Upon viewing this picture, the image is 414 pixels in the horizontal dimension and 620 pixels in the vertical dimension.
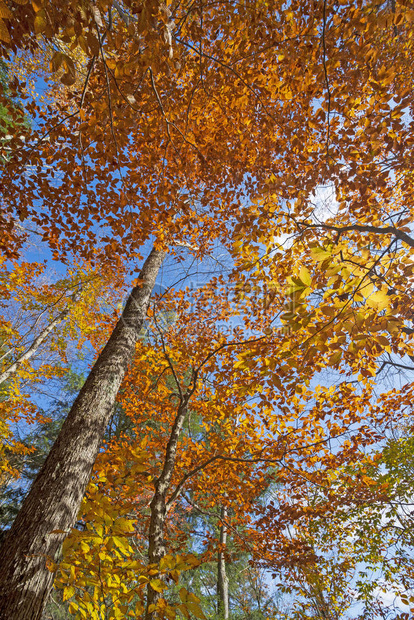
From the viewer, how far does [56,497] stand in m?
2.26

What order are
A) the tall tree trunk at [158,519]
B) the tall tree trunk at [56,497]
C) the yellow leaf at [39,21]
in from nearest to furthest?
the yellow leaf at [39,21], the tall tree trunk at [56,497], the tall tree trunk at [158,519]

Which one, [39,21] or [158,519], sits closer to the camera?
[39,21]

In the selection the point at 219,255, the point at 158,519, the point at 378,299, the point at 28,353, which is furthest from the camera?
the point at 28,353

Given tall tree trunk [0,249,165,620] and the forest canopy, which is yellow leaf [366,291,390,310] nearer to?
the forest canopy

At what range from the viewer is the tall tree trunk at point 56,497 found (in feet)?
5.98

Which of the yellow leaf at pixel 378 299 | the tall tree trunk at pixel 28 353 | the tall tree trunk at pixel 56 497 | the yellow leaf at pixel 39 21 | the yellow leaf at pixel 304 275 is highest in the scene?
the tall tree trunk at pixel 28 353

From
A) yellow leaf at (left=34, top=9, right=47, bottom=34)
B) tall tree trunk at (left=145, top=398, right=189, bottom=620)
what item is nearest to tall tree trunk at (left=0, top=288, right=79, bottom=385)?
tall tree trunk at (left=145, top=398, right=189, bottom=620)

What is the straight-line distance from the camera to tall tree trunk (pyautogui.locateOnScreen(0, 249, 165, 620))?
Result: 1824 millimetres

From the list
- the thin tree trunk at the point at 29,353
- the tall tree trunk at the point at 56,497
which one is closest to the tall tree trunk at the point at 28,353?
the thin tree trunk at the point at 29,353

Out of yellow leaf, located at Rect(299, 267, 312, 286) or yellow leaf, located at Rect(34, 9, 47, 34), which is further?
yellow leaf, located at Rect(299, 267, 312, 286)

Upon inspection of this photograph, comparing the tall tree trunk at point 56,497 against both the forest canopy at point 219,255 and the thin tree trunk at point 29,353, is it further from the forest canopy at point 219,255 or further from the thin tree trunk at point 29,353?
the thin tree trunk at point 29,353

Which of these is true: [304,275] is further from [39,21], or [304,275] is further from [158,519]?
[158,519]

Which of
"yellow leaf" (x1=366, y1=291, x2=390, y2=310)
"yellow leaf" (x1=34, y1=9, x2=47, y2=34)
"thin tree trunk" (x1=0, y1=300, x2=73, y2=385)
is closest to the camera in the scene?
"yellow leaf" (x1=34, y1=9, x2=47, y2=34)

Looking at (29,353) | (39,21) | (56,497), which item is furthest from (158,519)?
(29,353)
